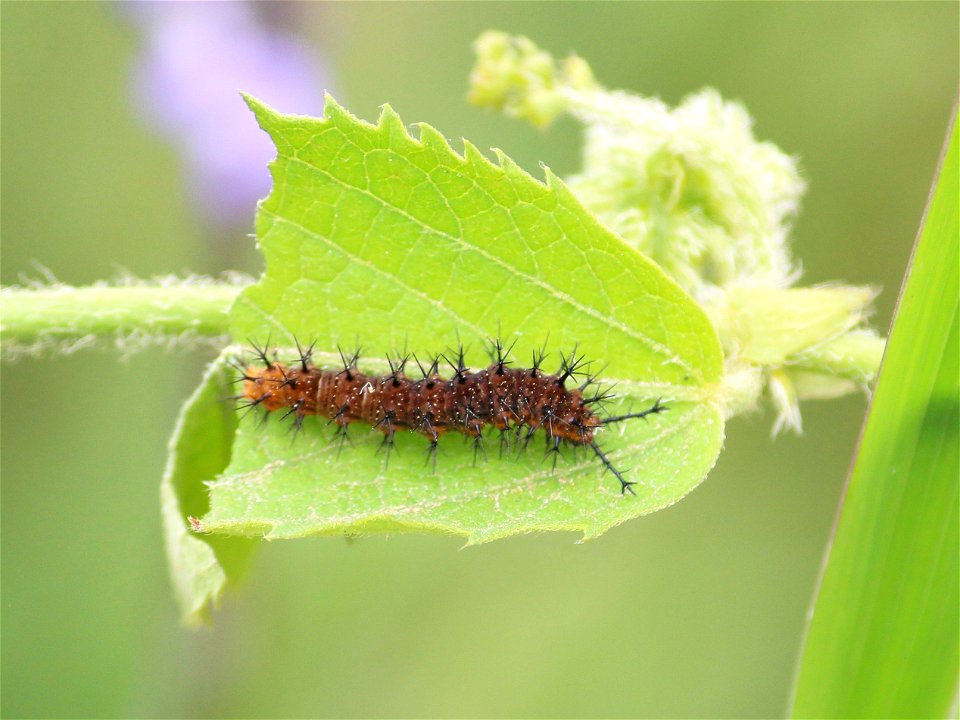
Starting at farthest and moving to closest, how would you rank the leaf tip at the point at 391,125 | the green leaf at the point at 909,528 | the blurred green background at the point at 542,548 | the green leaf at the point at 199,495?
the blurred green background at the point at 542,548, the green leaf at the point at 199,495, the leaf tip at the point at 391,125, the green leaf at the point at 909,528

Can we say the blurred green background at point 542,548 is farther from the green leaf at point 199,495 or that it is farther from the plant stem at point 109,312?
the plant stem at point 109,312

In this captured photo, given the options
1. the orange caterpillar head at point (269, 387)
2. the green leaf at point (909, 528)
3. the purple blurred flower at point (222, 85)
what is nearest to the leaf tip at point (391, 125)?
the orange caterpillar head at point (269, 387)

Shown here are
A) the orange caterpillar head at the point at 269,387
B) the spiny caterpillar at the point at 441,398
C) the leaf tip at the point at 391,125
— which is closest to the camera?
the leaf tip at the point at 391,125

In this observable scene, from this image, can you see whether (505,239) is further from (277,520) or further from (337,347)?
(277,520)

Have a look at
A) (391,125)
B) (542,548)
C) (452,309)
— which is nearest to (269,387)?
(452,309)

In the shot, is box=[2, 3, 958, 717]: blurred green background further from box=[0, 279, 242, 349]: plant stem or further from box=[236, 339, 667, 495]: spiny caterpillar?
box=[0, 279, 242, 349]: plant stem
